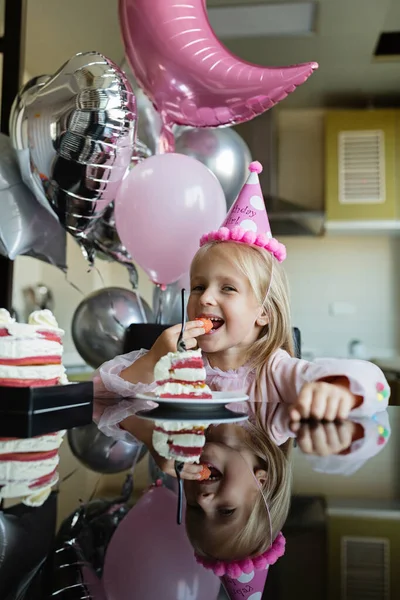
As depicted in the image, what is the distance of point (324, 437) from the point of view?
69 cm

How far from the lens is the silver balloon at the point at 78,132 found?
4.84ft

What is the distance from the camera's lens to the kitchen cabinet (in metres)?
3.82

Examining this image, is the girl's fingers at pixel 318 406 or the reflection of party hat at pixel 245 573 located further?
the girl's fingers at pixel 318 406

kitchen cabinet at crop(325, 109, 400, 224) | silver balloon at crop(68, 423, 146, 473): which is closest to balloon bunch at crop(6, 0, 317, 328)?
silver balloon at crop(68, 423, 146, 473)

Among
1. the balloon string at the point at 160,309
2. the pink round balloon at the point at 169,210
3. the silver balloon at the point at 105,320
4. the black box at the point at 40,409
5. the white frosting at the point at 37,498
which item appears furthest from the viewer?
the silver balloon at the point at 105,320

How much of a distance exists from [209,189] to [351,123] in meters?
2.59

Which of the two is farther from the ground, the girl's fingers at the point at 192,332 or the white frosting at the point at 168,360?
the girl's fingers at the point at 192,332

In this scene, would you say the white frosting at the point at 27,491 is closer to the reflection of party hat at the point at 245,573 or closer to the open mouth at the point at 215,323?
the reflection of party hat at the point at 245,573

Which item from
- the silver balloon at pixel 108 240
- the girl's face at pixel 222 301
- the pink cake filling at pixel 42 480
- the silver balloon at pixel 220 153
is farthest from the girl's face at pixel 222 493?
the silver balloon at pixel 220 153

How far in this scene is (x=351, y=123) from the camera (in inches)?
155

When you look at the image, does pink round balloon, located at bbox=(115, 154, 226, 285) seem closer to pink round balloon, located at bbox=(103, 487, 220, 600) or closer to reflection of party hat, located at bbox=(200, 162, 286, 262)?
reflection of party hat, located at bbox=(200, 162, 286, 262)

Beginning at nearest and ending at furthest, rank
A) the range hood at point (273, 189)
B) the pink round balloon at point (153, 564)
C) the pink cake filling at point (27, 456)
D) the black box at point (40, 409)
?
the pink round balloon at point (153, 564)
the pink cake filling at point (27, 456)
the black box at point (40, 409)
the range hood at point (273, 189)

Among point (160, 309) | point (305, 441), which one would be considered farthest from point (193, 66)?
point (305, 441)

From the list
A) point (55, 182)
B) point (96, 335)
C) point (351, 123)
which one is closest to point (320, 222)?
point (351, 123)
